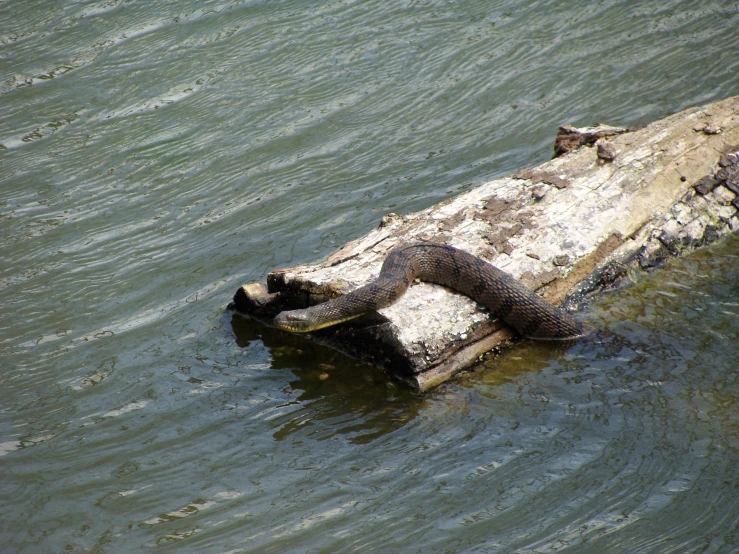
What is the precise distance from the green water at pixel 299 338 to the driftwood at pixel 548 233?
21 cm

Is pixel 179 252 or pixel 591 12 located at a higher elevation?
pixel 591 12

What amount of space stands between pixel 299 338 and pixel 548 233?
1980 mm

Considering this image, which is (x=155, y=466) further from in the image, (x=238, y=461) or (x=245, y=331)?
(x=245, y=331)

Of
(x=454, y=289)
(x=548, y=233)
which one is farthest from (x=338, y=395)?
(x=548, y=233)

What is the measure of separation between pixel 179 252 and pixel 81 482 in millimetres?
2876

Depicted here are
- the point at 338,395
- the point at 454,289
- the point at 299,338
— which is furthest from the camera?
the point at 299,338

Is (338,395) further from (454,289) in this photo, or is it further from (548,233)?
(548,233)

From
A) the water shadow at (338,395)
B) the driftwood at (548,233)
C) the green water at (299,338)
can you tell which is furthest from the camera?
the driftwood at (548,233)

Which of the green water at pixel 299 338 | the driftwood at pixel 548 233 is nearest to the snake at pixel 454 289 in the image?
the driftwood at pixel 548 233

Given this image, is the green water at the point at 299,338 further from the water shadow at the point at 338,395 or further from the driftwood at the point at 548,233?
the driftwood at the point at 548,233

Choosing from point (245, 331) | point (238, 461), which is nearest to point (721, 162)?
point (245, 331)

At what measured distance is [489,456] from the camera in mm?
4426

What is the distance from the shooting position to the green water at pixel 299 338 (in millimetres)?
4141

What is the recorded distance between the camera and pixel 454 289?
538cm
